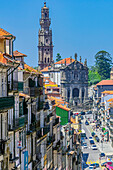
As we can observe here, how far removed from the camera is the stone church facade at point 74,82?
169 m

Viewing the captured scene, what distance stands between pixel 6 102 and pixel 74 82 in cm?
15361

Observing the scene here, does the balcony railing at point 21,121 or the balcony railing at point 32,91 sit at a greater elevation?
the balcony railing at point 32,91

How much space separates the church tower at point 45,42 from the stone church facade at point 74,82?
1793 centimetres

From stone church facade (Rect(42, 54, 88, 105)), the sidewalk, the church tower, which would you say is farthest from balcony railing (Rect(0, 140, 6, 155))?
the church tower

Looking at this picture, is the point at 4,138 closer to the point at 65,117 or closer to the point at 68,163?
the point at 68,163

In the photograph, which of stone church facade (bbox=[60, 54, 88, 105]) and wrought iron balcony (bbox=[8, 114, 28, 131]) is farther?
stone church facade (bbox=[60, 54, 88, 105])

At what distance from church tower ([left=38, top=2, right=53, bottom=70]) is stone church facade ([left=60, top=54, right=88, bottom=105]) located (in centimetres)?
1793

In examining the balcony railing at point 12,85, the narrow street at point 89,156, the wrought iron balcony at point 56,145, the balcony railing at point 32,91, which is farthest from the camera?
the narrow street at point 89,156

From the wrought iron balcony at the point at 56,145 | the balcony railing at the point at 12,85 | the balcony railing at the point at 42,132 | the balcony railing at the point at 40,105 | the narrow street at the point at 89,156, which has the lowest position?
the narrow street at the point at 89,156

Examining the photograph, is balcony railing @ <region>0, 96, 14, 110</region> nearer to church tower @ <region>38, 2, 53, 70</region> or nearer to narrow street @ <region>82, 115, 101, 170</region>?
narrow street @ <region>82, 115, 101, 170</region>

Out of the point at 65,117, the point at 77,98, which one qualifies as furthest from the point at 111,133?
the point at 77,98

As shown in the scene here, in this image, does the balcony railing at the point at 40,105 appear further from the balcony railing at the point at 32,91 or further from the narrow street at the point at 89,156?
the narrow street at the point at 89,156

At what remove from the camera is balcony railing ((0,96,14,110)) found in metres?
17.6

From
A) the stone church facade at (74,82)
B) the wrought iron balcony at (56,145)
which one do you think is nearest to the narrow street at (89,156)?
the wrought iron balcony at (56,145)
